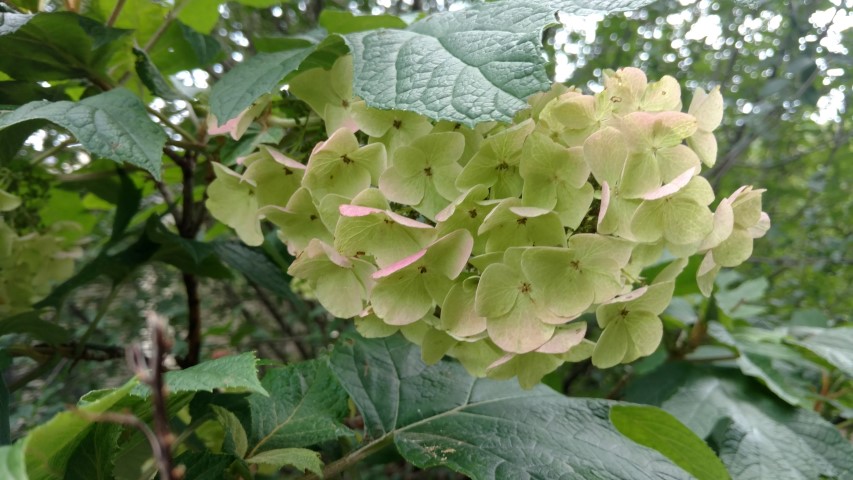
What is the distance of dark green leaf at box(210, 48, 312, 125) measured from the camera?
0.72m

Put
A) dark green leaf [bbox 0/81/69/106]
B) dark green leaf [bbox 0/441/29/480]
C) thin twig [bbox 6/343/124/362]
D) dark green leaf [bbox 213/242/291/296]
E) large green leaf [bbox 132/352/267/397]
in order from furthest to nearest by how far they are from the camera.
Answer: dark green leaf [bbox 213/242/291/296]
thin twig [bbox 6/343/124/362]
dark green leaf [bbox 0/81/69/106]
large green leaf [bbox 132/352/267/397]
dark green leaf [bbox 0/441/29/480]

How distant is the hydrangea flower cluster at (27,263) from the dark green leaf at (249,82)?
0.51 metres

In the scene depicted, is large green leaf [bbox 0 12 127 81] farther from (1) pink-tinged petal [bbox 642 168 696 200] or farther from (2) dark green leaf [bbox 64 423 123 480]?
(1) pink-tinged petal [bbox 642 168 696 200]

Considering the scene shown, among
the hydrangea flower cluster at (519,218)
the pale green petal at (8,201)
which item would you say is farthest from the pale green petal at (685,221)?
the pale green petal at (8,201)

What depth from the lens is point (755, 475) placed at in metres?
0.96

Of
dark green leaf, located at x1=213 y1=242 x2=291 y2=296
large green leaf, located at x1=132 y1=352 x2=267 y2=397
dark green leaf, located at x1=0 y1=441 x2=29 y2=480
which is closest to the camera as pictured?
dark green leaf, located at x1=0 y1=441 x2=29 y2=480

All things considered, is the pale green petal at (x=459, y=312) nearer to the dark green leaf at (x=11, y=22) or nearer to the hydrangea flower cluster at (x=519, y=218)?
the hydrangea flower cluster at (x=519, y=218)

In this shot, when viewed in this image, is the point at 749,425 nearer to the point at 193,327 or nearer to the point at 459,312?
the point at 459,312

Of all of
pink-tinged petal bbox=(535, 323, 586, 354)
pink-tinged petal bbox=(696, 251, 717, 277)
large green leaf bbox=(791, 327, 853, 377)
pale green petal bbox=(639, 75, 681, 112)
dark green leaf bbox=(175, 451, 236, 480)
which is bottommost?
large green leaf bbox=(791, 327, 853, 377)

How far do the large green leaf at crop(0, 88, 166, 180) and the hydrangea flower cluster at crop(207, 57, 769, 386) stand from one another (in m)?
0.13

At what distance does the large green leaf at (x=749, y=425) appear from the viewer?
99cm

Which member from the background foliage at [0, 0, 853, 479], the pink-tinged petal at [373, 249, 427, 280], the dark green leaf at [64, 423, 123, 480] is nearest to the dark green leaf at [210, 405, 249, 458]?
the background foliage at [0, 0, 853, 479]

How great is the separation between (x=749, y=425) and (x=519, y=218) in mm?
762

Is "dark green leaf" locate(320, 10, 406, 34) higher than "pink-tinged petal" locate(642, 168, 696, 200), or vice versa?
"dark green leaf" locate(320, 10, 406, 34)
